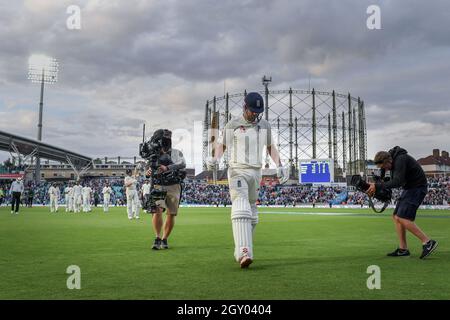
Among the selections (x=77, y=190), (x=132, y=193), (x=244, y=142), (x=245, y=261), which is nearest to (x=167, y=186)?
(x=244, y=142)

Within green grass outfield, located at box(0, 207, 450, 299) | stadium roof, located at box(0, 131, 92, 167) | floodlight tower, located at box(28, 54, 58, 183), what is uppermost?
floodlight tower, located at box(28, 54, 58, 183)

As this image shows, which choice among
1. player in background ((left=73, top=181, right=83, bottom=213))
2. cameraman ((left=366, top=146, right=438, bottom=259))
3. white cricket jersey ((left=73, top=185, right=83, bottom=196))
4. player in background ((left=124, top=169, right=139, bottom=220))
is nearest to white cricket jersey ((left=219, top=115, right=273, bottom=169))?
cameraman ((left=366, top=146, right=438, bottom=259))

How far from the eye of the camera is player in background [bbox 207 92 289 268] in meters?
6.01

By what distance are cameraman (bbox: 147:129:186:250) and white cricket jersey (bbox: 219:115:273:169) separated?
6.96ft

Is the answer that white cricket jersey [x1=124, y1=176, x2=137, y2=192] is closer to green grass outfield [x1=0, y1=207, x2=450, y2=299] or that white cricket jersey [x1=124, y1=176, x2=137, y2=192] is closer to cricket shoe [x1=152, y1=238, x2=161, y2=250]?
green grass outfield [x1=0, y1=207, x2=450, y2=299]

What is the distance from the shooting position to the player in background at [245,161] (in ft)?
19.7

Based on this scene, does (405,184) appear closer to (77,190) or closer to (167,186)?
(167,186)

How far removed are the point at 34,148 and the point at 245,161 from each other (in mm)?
62267

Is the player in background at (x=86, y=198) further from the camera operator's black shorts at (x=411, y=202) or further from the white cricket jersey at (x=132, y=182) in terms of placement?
the camera operator's black shorts at (x=411, y=202)

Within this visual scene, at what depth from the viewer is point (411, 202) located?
7.24 metres

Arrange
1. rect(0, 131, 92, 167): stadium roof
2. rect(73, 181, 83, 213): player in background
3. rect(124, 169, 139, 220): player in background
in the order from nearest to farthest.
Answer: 1. rect(124, 169, 139, 220): player in background
2. rect(73, 181, 83, 213): player in background
3. rect(0, 131, 92, 167): stadium roof

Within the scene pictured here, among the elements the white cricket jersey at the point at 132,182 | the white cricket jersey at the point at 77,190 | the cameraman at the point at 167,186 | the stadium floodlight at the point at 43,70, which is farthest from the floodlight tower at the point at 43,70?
the cameraman at the point at 167,186

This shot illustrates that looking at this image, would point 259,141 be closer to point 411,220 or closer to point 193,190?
point 411,220
